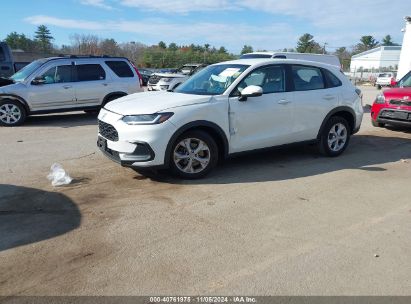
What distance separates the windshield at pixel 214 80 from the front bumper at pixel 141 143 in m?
1.10

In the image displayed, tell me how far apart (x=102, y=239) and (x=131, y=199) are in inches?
43.1

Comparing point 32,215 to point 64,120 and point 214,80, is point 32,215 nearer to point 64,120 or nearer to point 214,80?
point 214,80

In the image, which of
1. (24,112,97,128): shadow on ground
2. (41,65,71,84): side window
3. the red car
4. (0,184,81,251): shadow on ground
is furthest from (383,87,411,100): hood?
(41,65,71,84): side window

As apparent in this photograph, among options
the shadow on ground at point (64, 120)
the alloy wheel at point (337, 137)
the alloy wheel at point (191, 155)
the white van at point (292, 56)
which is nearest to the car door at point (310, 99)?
the alloy wheel at point (337, 137)

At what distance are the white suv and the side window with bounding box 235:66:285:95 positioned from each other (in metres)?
0.02

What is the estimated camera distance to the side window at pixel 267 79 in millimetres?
6094

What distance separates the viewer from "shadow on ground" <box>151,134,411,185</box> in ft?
19.4

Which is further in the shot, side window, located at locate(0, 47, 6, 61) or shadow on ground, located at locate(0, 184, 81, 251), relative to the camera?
side window, located at locate(0, 47, 6, 61)

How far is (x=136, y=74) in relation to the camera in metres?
12.2

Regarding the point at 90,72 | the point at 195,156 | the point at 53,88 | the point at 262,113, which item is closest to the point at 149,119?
the point at 195,156

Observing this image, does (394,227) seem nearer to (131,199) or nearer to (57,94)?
(131,199)

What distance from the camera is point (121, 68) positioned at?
1200cm

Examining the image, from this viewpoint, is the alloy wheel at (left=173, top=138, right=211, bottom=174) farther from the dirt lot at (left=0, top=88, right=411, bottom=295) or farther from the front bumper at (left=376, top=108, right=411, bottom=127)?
the front bumper at (left=376, top=108, right=411, bottom=127)

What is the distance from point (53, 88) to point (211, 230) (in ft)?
27.3
